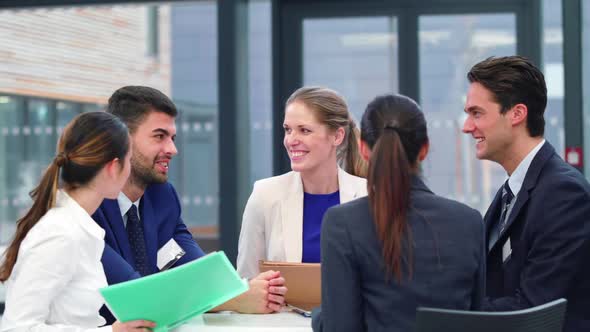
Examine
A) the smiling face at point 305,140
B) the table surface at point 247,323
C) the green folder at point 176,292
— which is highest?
the smiling face at point 305,140

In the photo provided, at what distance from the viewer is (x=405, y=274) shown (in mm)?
1641

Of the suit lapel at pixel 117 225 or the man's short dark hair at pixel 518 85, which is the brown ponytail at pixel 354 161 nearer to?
the man's short dark hair at pixel 518 85

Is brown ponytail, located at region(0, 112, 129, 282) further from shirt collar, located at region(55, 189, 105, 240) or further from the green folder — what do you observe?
the green folder

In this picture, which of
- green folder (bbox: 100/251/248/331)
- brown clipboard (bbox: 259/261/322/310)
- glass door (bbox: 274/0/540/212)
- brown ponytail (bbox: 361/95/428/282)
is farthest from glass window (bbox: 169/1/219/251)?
brown ponytail (bbox: 361/95/428/282)

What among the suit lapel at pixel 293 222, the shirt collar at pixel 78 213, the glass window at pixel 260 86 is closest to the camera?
the shirt collar at pixel 78 213

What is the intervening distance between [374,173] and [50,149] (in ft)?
19.9

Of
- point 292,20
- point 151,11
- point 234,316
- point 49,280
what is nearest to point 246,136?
point 292,20

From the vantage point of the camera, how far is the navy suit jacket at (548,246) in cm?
196

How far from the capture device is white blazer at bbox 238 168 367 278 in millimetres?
2785

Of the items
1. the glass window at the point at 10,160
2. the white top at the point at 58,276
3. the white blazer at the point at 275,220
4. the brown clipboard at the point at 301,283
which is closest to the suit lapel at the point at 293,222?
the white blazer at the point at 275,220

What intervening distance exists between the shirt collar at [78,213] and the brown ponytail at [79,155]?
3 cm

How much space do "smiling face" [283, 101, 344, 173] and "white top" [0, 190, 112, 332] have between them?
107 cm

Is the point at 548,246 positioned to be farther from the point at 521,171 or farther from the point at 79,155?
the point at 79,155

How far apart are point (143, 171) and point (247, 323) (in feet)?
2.48
